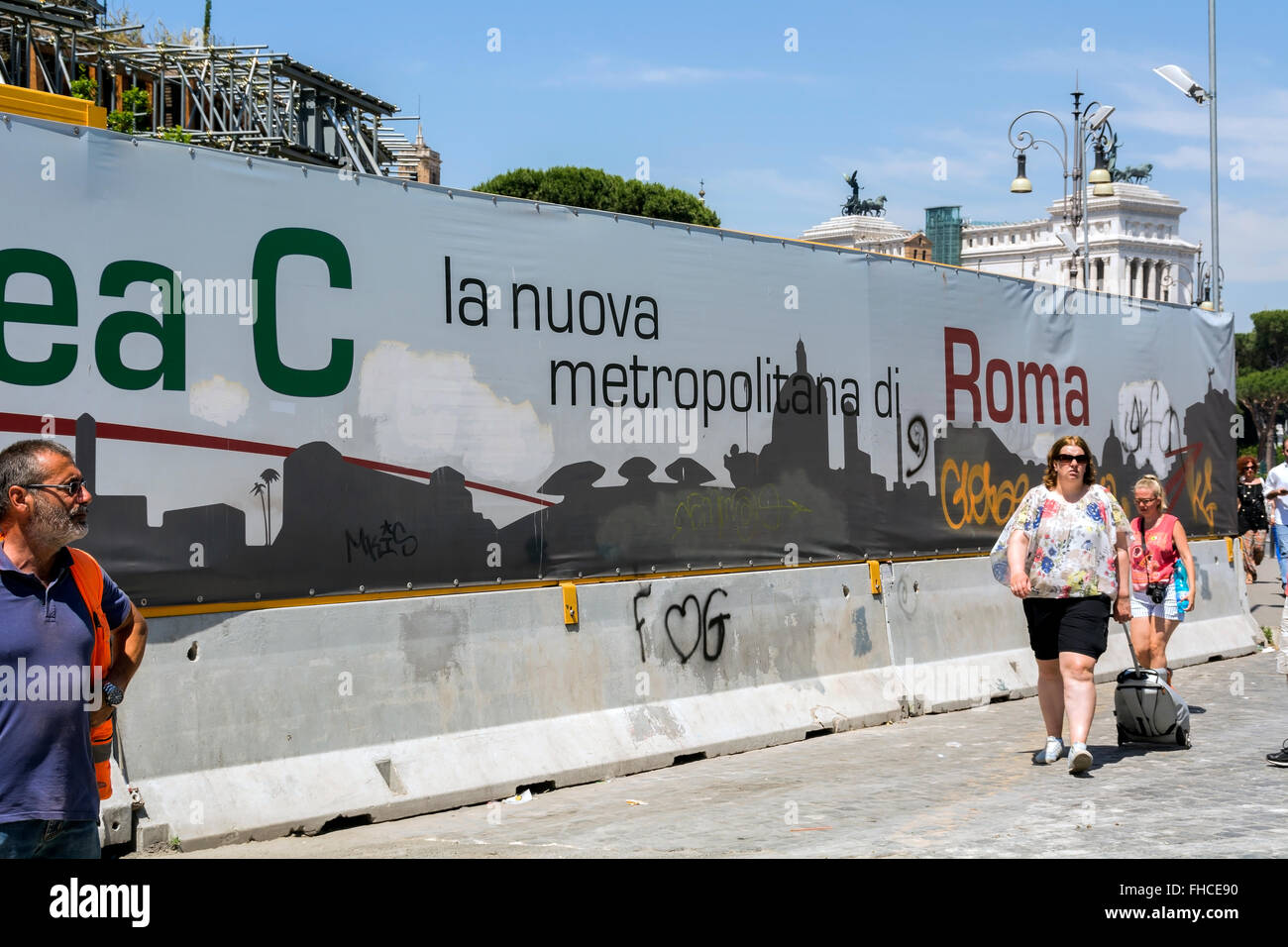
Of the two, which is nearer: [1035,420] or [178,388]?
[178,388]

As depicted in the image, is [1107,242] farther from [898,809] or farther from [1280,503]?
[898,809]

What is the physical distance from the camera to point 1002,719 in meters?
11.2

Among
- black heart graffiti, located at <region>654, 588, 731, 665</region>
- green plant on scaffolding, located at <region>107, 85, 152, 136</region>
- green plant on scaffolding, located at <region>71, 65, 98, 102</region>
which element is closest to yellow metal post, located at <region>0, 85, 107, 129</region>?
black heart graffiti, located at <region>654, 588, 731, 665</region>

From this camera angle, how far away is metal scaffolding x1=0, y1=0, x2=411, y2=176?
43.3 meters

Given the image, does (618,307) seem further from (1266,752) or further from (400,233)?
(1266,752)

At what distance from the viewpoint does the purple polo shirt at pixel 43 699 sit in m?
4.04

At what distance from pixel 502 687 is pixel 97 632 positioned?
4.55m

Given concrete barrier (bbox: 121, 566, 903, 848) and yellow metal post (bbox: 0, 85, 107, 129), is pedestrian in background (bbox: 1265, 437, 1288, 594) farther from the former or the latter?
yellow metal post (bbox: 0, 85, 107, 129)

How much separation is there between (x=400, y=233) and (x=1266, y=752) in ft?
20.0

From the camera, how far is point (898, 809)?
7660 millimetres

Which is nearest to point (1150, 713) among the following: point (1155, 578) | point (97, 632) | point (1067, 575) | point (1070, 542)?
point (1067, 575)

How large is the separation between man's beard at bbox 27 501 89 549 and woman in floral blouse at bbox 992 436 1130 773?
600cm

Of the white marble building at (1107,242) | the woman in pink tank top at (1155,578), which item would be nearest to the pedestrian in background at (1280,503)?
the woman in pink tank top at (1155,578)
